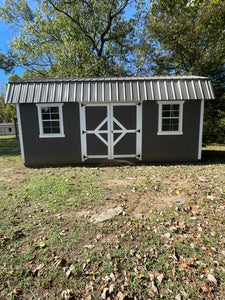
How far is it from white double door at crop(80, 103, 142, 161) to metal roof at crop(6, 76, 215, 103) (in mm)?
375

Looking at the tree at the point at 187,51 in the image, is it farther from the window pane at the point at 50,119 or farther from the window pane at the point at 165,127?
the window pane at the point at 50,119

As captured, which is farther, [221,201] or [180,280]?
[221,201]

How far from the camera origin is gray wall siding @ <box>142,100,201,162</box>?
720cm

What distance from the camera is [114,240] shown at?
2.95 metres

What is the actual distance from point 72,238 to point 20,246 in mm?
798

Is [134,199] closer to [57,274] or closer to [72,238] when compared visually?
[72,238]

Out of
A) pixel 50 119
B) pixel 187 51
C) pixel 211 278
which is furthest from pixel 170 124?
pixel 187 51

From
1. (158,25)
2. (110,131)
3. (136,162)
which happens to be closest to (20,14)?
(158,25)

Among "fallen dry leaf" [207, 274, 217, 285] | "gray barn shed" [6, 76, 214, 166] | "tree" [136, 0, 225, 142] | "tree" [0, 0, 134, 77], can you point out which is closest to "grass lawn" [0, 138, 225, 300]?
"fallen dry leaf" [207, 274, 217, 285]

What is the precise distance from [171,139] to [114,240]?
5.42m

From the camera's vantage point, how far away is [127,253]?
2668 millimetres

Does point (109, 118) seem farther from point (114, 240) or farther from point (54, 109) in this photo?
point (114, 240)

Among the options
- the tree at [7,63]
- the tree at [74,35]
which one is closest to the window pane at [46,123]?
the tree at [74,35]

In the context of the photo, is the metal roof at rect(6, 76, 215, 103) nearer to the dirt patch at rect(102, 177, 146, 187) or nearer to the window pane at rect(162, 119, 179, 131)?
the window pane at rect(162, 119, 179, 131)
